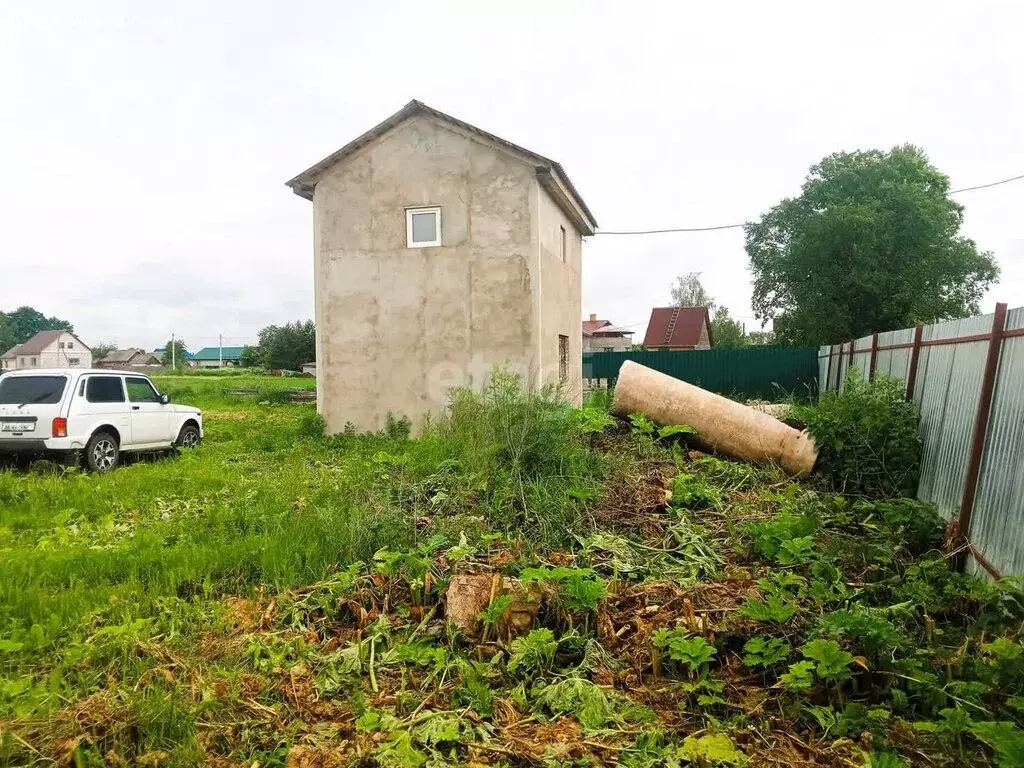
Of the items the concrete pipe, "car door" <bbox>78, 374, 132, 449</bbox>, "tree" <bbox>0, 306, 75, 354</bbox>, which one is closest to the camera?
the concrete pipe

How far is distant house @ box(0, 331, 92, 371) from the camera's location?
3056 inches

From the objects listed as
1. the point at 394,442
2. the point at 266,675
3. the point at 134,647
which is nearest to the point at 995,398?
the point at 266,675

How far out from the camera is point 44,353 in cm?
7844

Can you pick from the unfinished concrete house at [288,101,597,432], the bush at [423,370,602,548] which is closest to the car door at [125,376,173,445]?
the unfinished concrete house at [288,101,597,432]

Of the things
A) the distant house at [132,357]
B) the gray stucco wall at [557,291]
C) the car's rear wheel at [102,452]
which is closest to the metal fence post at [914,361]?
the gray stucco wall at [557,291]

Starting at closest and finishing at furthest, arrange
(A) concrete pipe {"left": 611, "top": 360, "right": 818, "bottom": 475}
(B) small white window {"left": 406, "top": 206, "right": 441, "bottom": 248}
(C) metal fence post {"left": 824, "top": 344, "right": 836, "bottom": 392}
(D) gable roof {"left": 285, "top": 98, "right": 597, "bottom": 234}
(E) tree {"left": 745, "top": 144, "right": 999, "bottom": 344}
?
(A) concrete pipe {"left": 611, "top": 360, "right": 818, "bottom": 475}, (D) gable roof {"left": 285, "top": 98, "right": 597, "bottom": 234}, (B) small white window {"left": 406, "top": 206, "right": 441, "bottom": 248}, (C) metal fence post {"left": 824, "top": 344, "right": 836, "bottom": 392}, (E) tree {"left": 745, "top": 144, "right": 999, "bottom": 344}

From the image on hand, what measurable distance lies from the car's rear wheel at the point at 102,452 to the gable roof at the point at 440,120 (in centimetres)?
603

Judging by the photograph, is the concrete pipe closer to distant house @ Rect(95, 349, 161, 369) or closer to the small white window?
the small white window

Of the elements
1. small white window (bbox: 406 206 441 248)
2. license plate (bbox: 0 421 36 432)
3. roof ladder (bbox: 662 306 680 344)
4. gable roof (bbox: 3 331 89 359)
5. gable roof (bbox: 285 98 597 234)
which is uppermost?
gable roof (bbox: 285 98 597 234)

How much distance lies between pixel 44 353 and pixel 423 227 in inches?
3425

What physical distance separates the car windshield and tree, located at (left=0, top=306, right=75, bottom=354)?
336 feet

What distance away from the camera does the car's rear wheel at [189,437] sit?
12281 millimetres

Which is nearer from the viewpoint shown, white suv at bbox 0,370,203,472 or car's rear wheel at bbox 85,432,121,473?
white suv at bbox 0,370,203,472

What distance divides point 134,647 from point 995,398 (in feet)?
19.7
